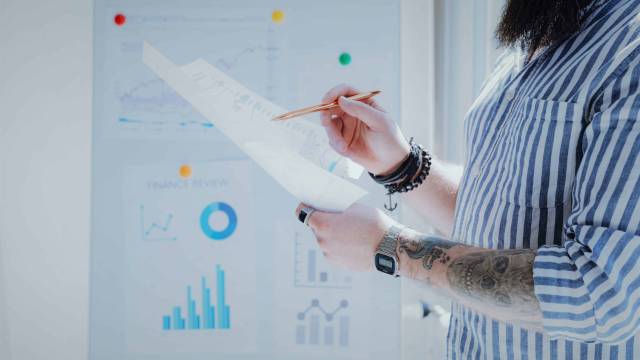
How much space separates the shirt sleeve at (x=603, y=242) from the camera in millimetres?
481

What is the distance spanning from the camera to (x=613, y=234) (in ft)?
1.59

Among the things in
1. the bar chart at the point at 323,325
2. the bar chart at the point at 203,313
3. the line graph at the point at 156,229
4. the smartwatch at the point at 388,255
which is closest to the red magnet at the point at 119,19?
the line graph at the point at 156,229

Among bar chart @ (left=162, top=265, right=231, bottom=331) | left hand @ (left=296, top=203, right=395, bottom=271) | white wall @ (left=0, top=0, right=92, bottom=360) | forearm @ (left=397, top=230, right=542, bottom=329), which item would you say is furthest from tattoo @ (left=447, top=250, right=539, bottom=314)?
white wall @ (left=0, top=0, right=92, bottom=360)

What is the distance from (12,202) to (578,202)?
57.0 inches

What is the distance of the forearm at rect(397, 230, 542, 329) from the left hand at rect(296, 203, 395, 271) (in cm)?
5

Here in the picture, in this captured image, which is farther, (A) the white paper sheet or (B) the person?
(A) the white paper sheet

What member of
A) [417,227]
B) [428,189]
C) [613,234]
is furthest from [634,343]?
[417,227]

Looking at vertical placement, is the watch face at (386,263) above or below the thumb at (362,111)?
below

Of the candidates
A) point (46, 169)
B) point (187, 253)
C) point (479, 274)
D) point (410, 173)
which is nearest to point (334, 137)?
point (410, 173)

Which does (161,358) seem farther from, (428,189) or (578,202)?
(578,202)

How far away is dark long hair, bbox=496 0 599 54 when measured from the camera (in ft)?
2.10

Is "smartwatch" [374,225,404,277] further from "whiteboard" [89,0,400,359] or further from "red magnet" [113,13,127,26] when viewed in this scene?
"red magnet" [113,13,127,26]

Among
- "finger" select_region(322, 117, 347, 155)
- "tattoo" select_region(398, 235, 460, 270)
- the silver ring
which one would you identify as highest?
"finger" select_region(322, 117, 347, 155)

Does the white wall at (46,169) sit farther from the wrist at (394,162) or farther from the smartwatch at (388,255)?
the smartwatch at (388,255)
